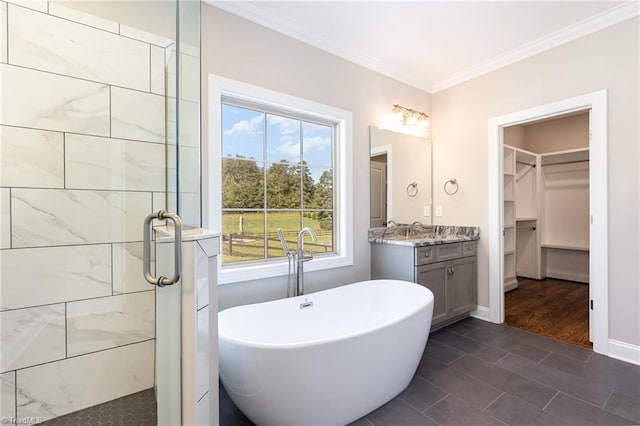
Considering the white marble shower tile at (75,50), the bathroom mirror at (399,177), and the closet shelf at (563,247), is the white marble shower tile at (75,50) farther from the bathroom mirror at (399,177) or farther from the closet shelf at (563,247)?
the closet shelf at (563,247)

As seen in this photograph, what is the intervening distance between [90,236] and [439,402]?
7.31ft

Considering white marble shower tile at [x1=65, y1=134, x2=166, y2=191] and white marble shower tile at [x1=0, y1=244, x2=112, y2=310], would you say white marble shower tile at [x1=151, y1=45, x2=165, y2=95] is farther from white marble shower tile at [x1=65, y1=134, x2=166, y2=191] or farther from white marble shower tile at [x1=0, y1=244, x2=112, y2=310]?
white marble shower tile at [x1=0, y1=244, x2=112, y2=310]

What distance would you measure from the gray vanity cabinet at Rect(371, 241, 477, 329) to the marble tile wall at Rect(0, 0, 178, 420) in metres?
1.96

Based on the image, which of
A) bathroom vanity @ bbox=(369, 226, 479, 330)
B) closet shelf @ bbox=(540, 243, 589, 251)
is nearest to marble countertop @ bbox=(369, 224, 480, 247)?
bathroom vanity @ bbox=(369, 226, 479, 330)

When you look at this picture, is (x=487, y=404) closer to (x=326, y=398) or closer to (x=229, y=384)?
(x=326, y=398)

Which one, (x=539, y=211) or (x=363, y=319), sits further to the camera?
(x=539, y=211)

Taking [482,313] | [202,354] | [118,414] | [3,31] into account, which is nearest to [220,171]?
[3,31]

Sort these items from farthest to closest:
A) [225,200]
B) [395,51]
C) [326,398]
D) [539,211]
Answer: [539,211] < [395,51] < [225,200] < [326,398]

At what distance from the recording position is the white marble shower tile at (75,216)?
150 cm

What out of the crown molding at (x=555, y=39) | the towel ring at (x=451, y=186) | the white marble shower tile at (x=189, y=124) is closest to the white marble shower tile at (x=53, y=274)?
the white marble shower tile at (x=189, y=124)

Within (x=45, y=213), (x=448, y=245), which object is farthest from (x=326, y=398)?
(x=448, y=245)

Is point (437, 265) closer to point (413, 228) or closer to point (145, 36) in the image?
point (413, 228)

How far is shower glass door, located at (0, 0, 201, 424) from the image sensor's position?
1.45 m

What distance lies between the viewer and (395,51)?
279 centimetres
